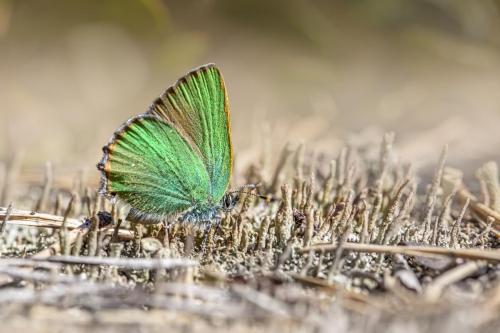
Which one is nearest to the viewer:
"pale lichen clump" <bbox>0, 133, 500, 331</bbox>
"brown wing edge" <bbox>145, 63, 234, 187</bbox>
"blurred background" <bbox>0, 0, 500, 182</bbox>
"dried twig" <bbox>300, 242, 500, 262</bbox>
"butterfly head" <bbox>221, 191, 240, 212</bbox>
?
"pale lichen clump" <bbox>0, 133, 500, 331</bbox>

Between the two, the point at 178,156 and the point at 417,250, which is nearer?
the point at 417,250

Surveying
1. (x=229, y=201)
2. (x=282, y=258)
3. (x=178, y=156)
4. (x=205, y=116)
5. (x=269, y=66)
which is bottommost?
(x=282, y=258)

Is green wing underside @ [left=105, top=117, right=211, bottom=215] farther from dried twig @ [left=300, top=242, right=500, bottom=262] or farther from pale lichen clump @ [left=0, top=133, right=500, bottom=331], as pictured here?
dried twig @ [left=300, top=242, right=500, bottom=262]

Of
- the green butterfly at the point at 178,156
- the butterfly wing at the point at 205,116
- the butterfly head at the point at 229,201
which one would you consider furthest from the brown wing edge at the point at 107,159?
the butterfly head at the point at 229,201

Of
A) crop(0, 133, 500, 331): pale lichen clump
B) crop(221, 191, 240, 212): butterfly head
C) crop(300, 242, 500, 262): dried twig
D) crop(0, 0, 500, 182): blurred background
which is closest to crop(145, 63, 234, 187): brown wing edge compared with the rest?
crop(221, 191, 240, 212): butterfly head

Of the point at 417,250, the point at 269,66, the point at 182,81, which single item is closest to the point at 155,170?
the point at 182,81

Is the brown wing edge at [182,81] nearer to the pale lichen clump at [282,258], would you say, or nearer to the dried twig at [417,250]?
the pale lichen clump at [282,258]

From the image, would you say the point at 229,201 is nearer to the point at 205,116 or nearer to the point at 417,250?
the point at 205,116

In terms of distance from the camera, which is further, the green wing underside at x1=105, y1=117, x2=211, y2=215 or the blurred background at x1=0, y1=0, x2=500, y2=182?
the blurred background at x1=0, y1=0, x2=500, y2=182
